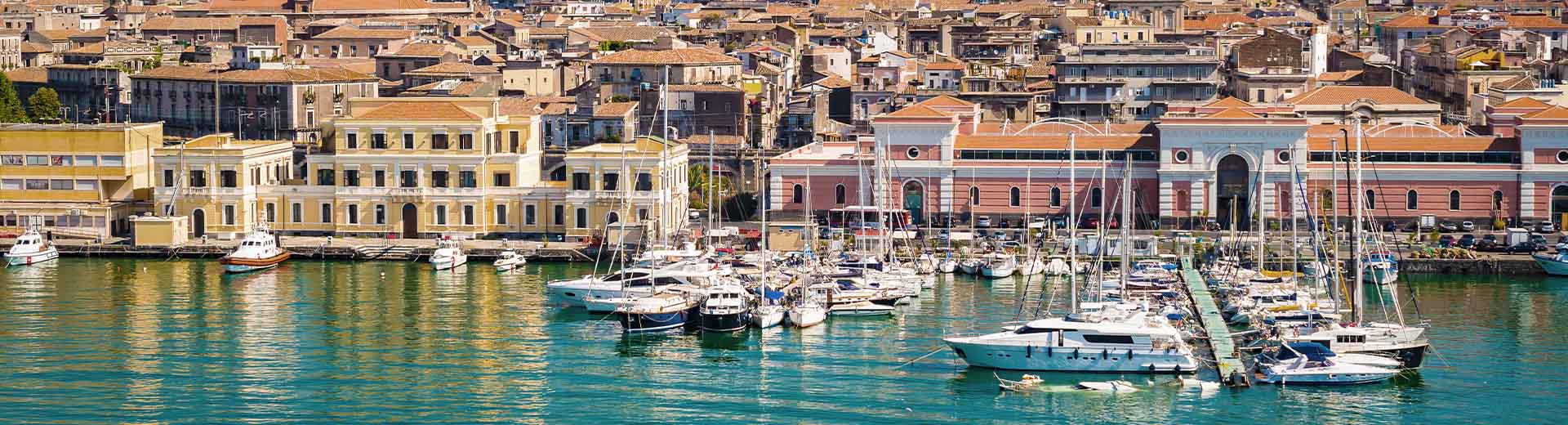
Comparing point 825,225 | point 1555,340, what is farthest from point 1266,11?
point 1555,340

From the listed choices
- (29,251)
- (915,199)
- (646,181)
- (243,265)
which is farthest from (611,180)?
(29,251)

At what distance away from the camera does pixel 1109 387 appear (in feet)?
126

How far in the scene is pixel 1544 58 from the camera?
84125 millimetres

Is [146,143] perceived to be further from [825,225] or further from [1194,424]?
[1194,424]

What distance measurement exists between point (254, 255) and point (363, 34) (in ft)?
152

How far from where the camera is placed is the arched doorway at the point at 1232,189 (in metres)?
57.5

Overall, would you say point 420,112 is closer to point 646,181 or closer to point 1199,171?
point 646,181

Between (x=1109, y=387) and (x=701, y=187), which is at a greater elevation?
(x=701, y=187)

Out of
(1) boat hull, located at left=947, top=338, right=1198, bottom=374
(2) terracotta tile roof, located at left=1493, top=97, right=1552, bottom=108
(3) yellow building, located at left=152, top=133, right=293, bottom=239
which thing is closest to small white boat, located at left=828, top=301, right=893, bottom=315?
(1) boat hull, located at left=947, top=338, right=1198, bottom=374

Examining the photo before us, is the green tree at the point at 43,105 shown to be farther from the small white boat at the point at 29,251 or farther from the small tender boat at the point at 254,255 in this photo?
the small tender boat at the point at 254,255

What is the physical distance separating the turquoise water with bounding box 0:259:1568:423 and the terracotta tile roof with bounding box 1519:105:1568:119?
6747 millimetres

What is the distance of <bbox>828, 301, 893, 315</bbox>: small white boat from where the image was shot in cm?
4622

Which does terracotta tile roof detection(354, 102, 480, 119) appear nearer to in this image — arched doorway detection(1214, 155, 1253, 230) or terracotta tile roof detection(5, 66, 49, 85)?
arched doorway detection(1214, 155, 1253, 230)

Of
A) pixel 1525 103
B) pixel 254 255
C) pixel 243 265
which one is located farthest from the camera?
pixel 1525 103
